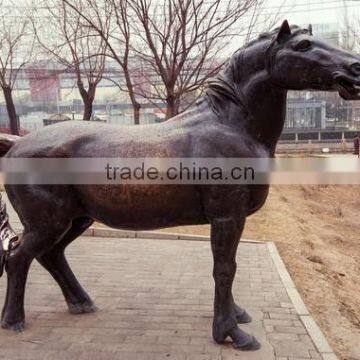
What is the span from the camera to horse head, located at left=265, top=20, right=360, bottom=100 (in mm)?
2852

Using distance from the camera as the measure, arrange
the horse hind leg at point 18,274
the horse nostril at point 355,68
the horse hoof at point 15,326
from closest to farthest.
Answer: the horse nostril at point 355,68 < the horse hind leg at point 18,274 < the horse hoof at point 15,326

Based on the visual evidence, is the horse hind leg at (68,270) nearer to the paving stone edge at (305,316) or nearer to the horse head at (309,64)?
the paving stone edge at (305,316)

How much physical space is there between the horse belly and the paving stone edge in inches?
49.8

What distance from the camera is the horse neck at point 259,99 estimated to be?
3154mm

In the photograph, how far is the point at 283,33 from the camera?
9.88ft

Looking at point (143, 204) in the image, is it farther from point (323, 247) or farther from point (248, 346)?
point (323, 247)

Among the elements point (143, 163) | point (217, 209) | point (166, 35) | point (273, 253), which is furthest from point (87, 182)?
point (166, 35)

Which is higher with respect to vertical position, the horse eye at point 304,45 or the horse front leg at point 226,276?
the horse eye at point 304,45

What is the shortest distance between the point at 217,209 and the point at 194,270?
2.41 meters

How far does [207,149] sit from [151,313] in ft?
5.68

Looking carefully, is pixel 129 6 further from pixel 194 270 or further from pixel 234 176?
pixel 234 176

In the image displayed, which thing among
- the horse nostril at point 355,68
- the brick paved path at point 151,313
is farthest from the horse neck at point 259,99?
the brick paved path at point 151,313

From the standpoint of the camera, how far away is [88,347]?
336 cm

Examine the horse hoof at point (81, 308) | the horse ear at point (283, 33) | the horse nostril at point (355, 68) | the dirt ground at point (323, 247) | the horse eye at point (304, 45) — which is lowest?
the dirt ground at point (323, 247)
